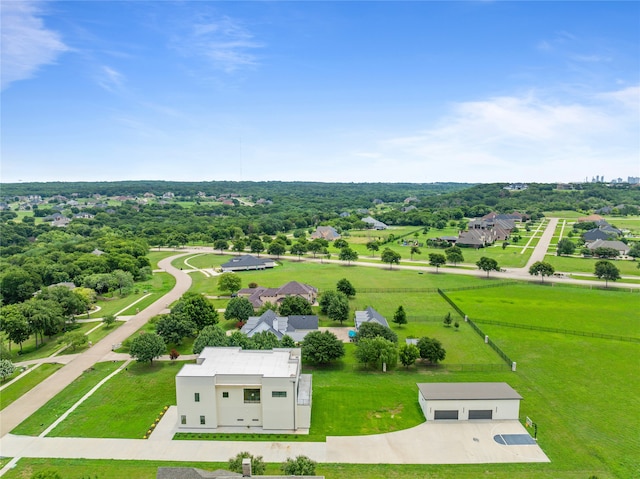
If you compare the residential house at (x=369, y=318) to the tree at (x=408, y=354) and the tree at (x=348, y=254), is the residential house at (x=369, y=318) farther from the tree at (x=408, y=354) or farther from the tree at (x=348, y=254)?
the tree at (x=348, y=254)

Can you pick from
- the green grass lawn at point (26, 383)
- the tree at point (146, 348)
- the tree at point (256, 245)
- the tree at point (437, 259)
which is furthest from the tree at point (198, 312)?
the tree at point (256, 245)

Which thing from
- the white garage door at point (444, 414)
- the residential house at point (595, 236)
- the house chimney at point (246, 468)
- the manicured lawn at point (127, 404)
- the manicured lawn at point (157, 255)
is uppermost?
the residential house at point (595, 236)

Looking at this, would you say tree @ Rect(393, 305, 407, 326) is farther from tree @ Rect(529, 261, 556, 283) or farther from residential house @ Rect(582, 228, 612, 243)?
residential house @ Rect(582, 228, 612, 243)

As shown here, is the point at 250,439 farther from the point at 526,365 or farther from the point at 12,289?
the point at 12,289

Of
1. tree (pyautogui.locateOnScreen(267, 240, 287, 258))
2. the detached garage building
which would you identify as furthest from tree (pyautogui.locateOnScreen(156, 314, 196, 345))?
tree (pyautogui.locateOnScreen(267, 240, 287, 258))

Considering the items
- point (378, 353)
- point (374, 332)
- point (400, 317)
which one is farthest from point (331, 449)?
point (400, 317)

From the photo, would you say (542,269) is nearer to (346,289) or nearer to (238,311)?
(346,289)
